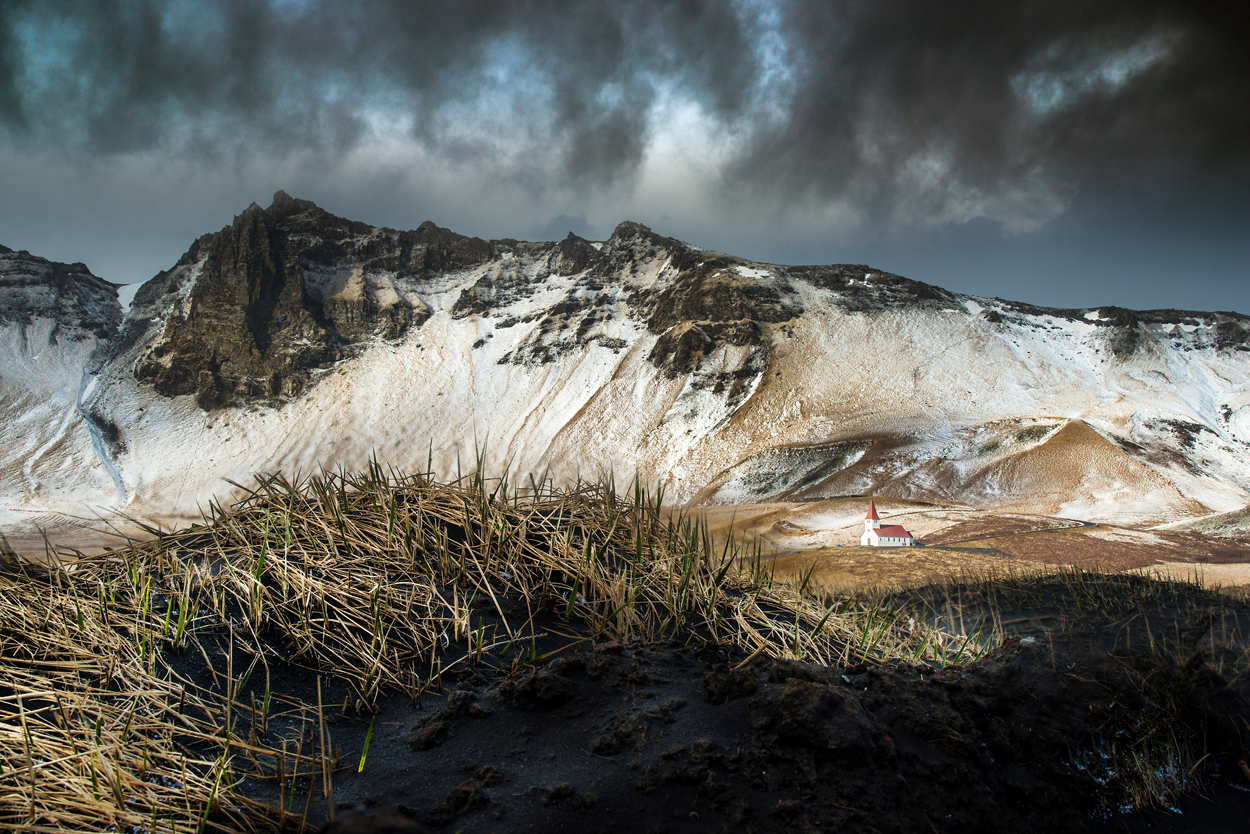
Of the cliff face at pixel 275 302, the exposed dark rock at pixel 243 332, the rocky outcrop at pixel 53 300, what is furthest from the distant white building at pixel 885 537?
the rocky outcrop at pixel 53 300

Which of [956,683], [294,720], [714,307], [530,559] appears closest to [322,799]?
[294,720]

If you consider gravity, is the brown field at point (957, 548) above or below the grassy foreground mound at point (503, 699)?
below

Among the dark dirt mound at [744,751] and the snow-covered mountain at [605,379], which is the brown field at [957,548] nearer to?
the dark dirt mound at [744,751]

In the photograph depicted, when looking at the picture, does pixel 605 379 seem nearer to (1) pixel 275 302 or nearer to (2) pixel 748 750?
(1) pixel 275 302

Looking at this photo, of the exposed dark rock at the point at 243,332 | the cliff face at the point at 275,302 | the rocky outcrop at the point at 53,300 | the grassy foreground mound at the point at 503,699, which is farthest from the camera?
the rocky outcrop at the point at 53,300

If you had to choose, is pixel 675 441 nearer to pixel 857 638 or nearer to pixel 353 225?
pixel 857 638

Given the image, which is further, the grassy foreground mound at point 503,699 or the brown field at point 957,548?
the brown field at point 957,548

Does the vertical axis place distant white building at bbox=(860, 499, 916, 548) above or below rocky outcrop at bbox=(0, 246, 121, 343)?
below

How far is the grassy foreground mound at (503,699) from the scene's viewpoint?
1168mm

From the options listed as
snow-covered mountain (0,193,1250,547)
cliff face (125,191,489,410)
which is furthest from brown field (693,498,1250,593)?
cliff face (125,191,489,410)

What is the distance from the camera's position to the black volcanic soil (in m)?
1.18

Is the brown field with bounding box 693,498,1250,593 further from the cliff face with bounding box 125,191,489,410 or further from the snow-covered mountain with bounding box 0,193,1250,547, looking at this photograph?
the cliff face with bounding box 125,191,489,410

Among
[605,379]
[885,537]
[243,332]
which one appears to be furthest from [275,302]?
[885,537]

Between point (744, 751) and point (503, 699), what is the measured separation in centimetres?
61
